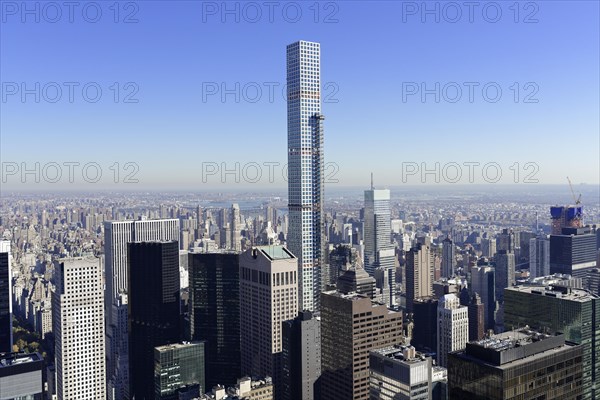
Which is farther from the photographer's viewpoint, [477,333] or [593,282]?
[593,282]

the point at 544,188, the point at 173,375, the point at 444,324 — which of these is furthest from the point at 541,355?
the point at 544,188

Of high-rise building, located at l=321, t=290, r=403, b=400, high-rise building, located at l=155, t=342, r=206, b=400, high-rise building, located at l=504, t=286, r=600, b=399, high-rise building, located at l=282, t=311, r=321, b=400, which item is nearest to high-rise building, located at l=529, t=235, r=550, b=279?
high-rise building, located at l=504, t=286, r=600, b=399

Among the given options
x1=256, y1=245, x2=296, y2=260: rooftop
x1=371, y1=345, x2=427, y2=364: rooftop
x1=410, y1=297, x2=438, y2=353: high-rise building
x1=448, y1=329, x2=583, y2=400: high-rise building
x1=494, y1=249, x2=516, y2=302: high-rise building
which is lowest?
x1=410, y1=297, x2=438, y2=353: high-rise building

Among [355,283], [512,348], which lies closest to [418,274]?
[355,283]

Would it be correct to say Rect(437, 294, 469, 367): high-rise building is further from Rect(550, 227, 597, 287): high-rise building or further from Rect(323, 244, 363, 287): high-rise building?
Rect(550, 227, 597, 287): high-rise building

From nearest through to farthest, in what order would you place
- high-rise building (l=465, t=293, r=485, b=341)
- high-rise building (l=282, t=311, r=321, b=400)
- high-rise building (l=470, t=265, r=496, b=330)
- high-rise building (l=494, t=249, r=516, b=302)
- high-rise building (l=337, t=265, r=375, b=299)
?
high-rise building (l=282, t=311, r=321, b=400) < high-rise building (l=337, t=265, r=375, b=299) < high-rise building (l=465, t=293, r=485, b=341) < high-rise building (l=470, t=265, r=496, b=330) < high-rise building (l=494, t=249, r=516, b=302)

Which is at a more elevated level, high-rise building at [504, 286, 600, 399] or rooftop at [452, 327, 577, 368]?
rooftop at [452, 327, 577, 368]

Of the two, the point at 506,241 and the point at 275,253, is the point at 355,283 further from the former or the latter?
the point at 506,241

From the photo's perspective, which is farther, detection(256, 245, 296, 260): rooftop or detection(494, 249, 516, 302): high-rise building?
detection(494, 249, 516, 302): high-rise building

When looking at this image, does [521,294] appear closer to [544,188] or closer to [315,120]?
[315,120]
